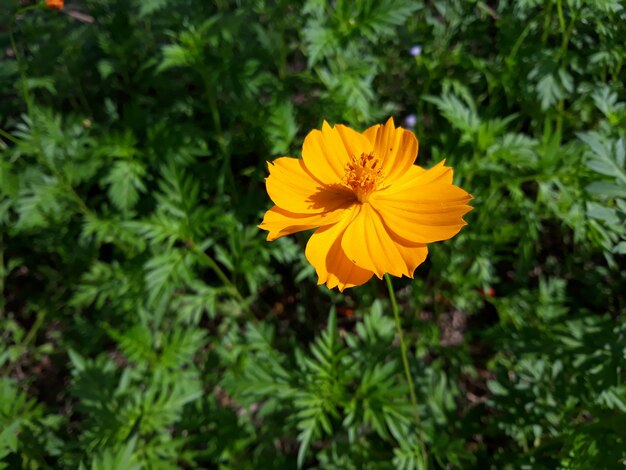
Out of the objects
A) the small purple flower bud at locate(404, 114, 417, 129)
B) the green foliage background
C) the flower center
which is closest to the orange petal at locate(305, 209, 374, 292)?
the flower center

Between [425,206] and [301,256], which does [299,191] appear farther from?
[301,256]

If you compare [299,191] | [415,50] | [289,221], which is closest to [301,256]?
[299,191]

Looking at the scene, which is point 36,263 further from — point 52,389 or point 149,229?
point 149,229

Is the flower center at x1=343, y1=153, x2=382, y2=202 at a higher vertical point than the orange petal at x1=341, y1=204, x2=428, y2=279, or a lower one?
higher

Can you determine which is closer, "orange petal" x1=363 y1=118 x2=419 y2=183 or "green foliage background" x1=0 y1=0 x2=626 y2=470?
"orange petal" x1=363 y1=118 x2=419 y2=183

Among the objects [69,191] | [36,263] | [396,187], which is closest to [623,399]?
[396,187]

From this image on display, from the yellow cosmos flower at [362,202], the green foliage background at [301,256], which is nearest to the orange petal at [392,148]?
the yellow cosmos flower at [362,202]

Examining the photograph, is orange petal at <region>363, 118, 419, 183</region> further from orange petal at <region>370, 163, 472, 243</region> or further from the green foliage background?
the green foliage background
